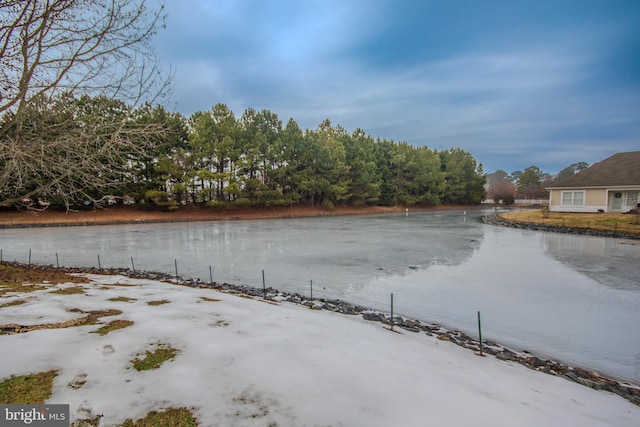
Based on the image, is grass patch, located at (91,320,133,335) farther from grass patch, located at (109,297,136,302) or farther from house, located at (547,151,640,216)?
house, located at (547,151,640,216)

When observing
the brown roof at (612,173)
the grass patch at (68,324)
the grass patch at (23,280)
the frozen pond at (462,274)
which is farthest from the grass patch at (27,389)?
the brown roof at (612,173)

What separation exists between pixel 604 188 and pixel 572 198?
6.26 ft

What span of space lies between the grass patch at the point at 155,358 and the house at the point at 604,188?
26.9 metres

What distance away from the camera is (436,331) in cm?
441

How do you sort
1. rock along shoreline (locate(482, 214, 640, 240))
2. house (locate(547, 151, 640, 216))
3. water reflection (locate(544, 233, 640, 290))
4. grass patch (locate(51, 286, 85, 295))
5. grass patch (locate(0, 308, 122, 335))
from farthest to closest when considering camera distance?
house (locate(547, 151, 640, 216)) → rock along shoreline (locate(482, 214, 640, 240)) → water reflection (locate(544, 233, 640, 290)) → grass patch (locate(51, 286, 85, 295)) → grass patch (locate(0, 308, 122, 335))

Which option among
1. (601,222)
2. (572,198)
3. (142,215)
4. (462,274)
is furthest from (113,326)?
(572,198)

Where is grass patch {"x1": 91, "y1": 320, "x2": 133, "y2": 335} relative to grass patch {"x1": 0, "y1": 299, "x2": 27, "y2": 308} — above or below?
below

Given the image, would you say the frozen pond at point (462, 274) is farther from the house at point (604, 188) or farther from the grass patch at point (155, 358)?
the house at point (604, 188)

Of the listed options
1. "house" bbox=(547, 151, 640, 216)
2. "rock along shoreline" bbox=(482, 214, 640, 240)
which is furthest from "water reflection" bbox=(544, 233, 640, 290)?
"house" bbox=(547, 151, 640, 216)

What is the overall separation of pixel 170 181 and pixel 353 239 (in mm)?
19488

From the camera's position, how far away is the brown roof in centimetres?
2070

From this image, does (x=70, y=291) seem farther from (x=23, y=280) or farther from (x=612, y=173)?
(x=612, y=173)

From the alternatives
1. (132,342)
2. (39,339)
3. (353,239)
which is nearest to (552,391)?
(132,342)

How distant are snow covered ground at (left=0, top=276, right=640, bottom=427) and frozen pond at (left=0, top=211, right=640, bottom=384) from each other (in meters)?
1.47
